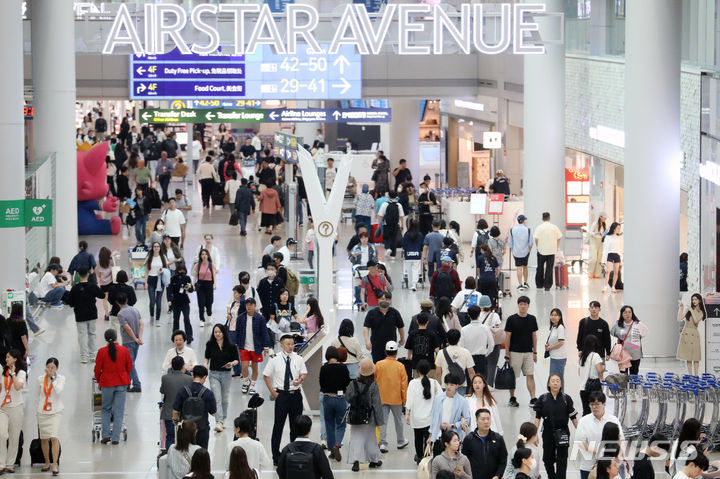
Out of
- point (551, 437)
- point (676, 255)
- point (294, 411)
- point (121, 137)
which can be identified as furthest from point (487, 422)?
point (121, 137)

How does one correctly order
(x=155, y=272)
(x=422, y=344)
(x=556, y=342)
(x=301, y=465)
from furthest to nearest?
(x=155, y=272) < (x=556, y=342) < (x=422, y=344) < (x=301, y=465)

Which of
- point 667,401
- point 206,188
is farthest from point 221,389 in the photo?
point 206,188

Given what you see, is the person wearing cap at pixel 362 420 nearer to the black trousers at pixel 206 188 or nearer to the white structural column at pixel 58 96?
the white structural column at pixel 58 96

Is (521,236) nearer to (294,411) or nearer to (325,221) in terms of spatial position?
(325,221)

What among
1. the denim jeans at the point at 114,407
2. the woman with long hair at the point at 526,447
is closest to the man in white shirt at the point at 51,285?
the denim jeans at the point at 114,407

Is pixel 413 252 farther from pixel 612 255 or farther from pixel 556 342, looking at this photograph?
pixel 556 342

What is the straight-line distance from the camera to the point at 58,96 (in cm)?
2500

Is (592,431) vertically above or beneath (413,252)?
beneath

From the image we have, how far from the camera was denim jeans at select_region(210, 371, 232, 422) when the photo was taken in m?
14.2

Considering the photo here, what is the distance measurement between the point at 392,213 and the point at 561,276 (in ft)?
13.6

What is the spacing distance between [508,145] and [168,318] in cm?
1701

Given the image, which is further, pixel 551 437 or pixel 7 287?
pixel 7 287

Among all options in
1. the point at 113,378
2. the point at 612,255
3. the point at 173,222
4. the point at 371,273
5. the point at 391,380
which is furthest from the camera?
the point at 173,222

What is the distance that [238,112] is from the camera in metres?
32.6
